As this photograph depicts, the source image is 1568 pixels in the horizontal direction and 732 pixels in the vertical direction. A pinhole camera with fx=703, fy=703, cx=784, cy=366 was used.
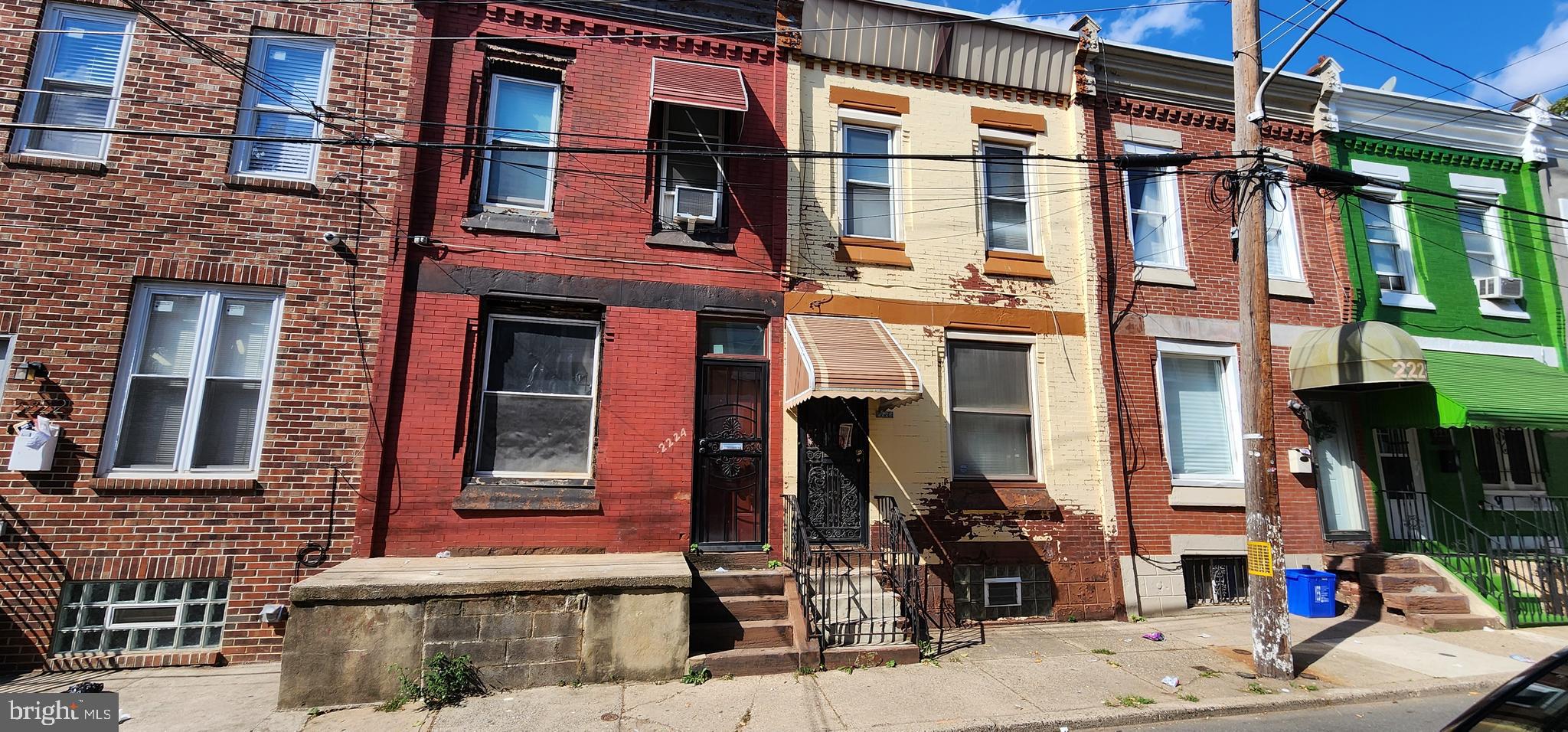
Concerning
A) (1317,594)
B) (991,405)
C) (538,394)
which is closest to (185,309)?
(538,394)

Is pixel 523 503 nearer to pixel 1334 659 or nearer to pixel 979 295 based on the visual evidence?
pixel 979 295

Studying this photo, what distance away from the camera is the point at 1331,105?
11.3 meters

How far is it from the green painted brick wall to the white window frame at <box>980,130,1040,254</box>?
534 cm

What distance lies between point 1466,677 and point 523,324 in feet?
33.7

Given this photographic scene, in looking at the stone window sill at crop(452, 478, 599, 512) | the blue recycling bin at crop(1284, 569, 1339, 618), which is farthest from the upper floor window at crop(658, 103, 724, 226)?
the blue recycling bin at crop(1284, 569, 1339, 618)

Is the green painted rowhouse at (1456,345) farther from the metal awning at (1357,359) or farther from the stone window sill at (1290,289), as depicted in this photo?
the stone window sill at (1290,289)

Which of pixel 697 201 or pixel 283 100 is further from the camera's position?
pixel 697 201

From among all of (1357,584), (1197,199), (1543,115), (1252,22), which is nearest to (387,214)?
(1252,22)

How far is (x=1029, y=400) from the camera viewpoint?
30.9 ft

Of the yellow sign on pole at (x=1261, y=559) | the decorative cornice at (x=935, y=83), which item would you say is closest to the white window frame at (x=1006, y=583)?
the yellow sign on pole at (x=1261, y=559)

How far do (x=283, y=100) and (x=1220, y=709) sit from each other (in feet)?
36.3

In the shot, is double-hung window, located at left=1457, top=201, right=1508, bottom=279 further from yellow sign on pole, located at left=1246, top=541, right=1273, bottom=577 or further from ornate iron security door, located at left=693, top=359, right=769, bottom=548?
ornate iron security door, located at left=693, top=359, right=769, bottom=548

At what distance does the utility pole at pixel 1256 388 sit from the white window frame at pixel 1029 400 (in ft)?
Answer: 8.38

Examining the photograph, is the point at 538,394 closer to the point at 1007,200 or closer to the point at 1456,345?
the point at 1007,200
